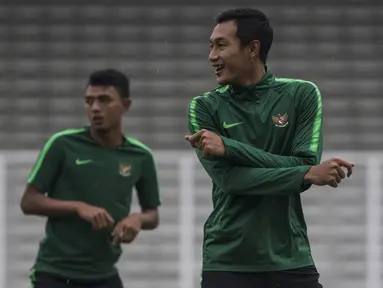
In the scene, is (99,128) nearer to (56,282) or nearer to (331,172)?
(56,282)

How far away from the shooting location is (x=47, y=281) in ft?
17.6

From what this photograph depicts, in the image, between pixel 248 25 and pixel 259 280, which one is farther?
pixel 248 25

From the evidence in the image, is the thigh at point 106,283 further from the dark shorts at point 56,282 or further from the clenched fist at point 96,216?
the clenched fist at point 96,216

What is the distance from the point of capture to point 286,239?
3.93m

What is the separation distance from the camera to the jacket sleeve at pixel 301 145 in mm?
3816

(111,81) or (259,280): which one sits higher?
(111,81)

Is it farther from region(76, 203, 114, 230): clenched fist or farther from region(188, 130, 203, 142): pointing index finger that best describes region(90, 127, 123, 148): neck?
region(188, 130, 203, 142): pointing index finger

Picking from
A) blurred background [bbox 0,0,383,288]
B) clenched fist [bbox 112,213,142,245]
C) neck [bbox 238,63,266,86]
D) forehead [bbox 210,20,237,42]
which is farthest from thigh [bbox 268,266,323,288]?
blurred background [bbox 0,0,383,288]

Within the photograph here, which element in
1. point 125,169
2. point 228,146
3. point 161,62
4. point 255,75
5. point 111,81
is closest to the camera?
point 228,146

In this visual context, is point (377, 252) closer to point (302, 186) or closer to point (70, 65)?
point (70, 65)

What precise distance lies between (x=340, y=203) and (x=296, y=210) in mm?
4556

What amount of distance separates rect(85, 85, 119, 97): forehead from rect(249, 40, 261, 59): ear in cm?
183

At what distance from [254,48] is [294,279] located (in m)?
0.80

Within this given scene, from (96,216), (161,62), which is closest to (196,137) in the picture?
(96,216)
